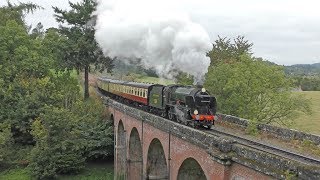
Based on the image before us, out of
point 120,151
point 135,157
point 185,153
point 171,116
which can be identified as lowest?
point 120,151

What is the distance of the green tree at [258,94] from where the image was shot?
3144 centimetres

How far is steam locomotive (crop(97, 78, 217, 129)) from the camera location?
65.6ft

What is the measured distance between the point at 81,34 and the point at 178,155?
1112 inches

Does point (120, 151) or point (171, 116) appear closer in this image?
point (171, 116)

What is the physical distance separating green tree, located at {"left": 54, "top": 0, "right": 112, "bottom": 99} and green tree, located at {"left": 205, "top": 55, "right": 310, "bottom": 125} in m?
15.0

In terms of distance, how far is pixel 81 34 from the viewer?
142 ft

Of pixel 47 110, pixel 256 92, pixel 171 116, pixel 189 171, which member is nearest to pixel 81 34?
pixel 47 110

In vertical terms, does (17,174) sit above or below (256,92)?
below

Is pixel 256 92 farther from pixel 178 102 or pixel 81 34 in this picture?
pixel 81 34

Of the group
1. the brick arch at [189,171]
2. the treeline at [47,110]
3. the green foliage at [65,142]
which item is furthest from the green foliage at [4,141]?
the brick arch at [189,171]

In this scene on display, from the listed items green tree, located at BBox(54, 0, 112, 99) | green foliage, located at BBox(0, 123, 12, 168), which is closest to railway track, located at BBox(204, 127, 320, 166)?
green foliage, located at BBox(0, 123, 12, 168)

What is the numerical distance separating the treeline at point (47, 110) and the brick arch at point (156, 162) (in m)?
10.2

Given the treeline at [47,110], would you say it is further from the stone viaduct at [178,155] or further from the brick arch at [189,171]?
the brick arch at [189,171]

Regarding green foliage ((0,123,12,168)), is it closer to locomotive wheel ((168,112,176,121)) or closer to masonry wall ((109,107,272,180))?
masonry wall ((109,107,272,180))
